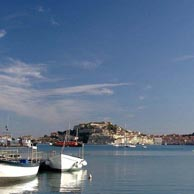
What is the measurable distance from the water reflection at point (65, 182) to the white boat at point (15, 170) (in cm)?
258

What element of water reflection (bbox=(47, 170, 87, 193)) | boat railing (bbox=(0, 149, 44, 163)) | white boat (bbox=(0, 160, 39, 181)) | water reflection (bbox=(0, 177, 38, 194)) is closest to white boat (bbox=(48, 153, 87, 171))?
water reflection (bbox=(47, 170, 87, 193))

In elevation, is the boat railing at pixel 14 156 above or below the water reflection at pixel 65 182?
above

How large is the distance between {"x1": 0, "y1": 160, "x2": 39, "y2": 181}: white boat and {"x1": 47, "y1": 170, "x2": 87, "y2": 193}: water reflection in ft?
8.46

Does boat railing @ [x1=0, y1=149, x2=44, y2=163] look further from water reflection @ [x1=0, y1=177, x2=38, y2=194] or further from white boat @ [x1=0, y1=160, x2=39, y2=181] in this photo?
water reflection @ [x1=0, y1=177, x2=38, y2=194]

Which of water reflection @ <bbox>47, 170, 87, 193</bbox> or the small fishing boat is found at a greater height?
the small fishing boat

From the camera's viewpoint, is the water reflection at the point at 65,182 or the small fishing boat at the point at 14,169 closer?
the small fishing boat at the point at 14,169

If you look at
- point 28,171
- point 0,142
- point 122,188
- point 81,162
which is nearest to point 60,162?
point 81,162

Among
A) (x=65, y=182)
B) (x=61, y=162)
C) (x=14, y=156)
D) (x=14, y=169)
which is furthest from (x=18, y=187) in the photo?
(x=61, y=162)

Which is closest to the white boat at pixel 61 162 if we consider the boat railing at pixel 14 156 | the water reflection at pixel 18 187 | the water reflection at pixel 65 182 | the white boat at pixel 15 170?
the water reflection at pixel 65 182

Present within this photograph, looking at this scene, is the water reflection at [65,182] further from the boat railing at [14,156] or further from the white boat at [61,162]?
the boat railing at [14,156]

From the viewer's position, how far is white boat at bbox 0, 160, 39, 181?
37.4 meters

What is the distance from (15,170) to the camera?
39281 mm

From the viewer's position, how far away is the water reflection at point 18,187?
35994 mm

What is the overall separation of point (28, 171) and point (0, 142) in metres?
53.0
